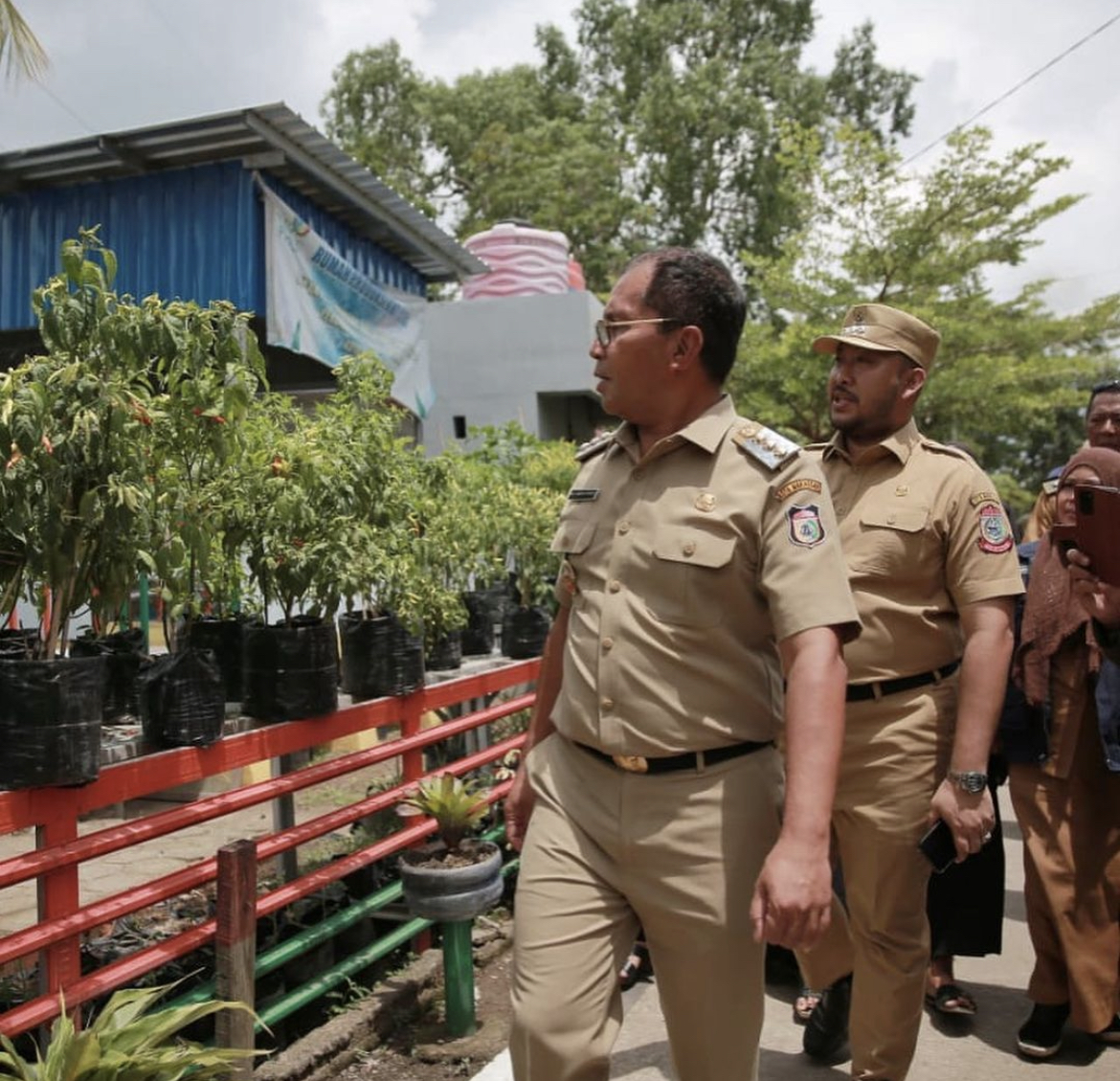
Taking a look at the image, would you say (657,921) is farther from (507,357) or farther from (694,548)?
(507,357)

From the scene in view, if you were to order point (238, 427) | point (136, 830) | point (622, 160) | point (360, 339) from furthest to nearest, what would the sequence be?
point (622, 160) → point (360, 339) → point (238, 427) → point (136, 830)

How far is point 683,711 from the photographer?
210cm

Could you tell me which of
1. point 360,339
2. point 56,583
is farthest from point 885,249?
point 56,583

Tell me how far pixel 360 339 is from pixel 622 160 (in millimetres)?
19853

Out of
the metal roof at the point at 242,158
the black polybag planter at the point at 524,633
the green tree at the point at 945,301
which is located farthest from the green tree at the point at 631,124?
the black polybag planter at the point at 524,633

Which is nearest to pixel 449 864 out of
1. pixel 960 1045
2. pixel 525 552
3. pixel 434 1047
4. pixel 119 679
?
pixel 434 1047

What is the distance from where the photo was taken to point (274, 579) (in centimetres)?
381

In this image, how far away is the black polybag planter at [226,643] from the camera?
3.85 m

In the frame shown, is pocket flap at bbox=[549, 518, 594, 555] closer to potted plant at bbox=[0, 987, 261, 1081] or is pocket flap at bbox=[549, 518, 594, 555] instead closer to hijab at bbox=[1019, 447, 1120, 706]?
potted plant at bbox=[0, 987, 261, 1081]

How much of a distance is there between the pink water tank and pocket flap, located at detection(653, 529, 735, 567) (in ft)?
46.9

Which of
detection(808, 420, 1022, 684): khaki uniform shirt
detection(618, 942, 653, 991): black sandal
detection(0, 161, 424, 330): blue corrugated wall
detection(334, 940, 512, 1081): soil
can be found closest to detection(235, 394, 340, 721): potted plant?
detection(334, 940, 512, 1081): soil

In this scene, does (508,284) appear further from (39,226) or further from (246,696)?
(246,696)

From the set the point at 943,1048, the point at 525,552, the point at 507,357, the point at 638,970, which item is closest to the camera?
the point at 943,1048

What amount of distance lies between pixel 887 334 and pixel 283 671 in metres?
2.04
